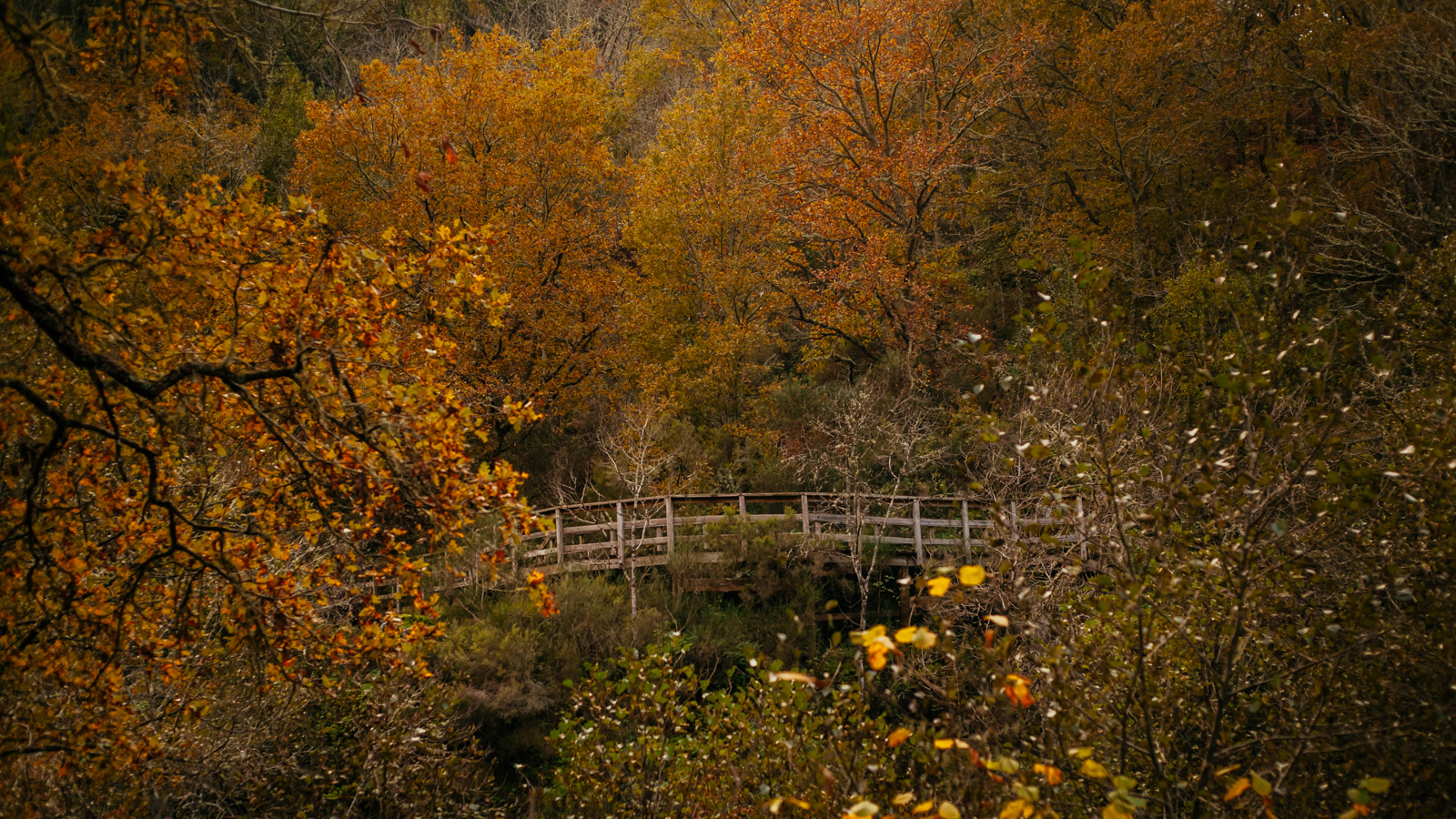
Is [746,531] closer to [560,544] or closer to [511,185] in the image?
[560,544]

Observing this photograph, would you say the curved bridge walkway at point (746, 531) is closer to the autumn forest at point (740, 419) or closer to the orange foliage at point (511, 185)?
the autumn forest at point (740, 419)

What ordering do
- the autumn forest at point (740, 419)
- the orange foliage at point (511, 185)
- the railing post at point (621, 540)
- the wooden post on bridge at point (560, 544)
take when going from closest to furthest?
1. the autumn forest at point (740, 419)
2. the railing post at point (621, 540)
3. the wooden post on bridge at point (560, 544)
4. the orange foliage at point (511, 185)

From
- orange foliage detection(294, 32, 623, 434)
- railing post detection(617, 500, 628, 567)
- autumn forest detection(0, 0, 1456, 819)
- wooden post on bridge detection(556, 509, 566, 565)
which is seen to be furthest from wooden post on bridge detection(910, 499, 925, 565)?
orange foliage detection(294, 32, 623, 434)

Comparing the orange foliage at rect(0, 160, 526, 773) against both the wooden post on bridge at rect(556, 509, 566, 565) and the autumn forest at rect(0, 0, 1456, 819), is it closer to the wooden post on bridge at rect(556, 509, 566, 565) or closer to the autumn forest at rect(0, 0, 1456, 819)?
the autumn forest at rect(0, 0, 1456, 819)

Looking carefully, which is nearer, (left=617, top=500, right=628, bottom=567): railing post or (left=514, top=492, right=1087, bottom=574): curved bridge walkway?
(left=617, top=500, right=628, bottom=567): railing post

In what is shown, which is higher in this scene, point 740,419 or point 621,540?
point 740,419

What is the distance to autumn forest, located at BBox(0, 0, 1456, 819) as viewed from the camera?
166 inches

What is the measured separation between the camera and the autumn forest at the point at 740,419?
13.8 ft

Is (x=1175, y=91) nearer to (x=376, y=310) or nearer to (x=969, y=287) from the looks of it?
(x=969, y=287)

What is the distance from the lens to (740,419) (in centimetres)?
1880

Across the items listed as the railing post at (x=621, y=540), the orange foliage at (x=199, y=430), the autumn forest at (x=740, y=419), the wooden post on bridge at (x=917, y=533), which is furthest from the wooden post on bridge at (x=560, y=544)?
the orange foliage at (x=199, y=430)

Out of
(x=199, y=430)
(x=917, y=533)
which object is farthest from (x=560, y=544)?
(x=199, y=430)

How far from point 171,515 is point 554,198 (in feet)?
56.4

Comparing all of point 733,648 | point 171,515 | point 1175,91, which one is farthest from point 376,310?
point 1175,91
